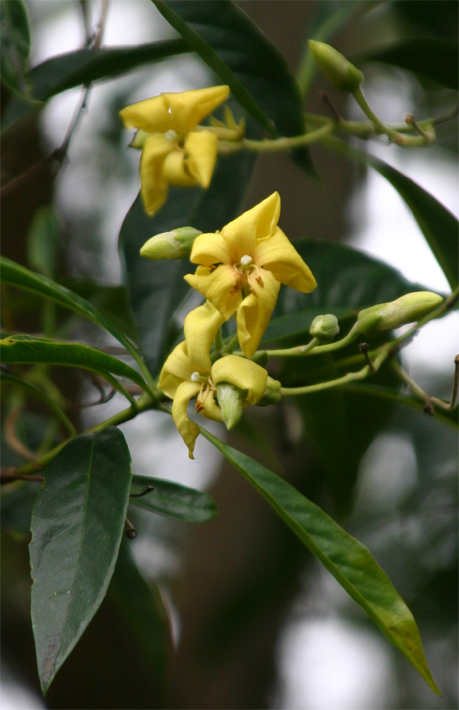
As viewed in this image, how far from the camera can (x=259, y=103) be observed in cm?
78

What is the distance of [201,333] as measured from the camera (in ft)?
1.81

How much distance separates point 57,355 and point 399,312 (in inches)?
12.7

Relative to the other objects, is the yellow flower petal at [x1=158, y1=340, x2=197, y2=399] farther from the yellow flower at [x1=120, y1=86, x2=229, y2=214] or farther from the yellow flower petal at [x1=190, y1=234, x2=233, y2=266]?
the yellow flower at [x1=120, y1=86, x2=229, y2=214]

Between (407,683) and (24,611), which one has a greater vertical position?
(24,611)

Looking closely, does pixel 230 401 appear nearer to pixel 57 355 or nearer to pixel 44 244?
pixel 57 355

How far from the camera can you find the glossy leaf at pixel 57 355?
557 millimetres

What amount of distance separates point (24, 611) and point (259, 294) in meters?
1.37

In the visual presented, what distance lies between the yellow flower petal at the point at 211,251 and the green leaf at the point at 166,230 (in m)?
0.23

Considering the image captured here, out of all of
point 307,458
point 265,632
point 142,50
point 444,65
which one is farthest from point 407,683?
point 142,50

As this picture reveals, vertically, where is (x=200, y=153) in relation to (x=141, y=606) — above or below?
above

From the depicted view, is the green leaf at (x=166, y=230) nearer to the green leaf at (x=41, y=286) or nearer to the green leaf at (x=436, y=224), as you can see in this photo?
the green leaf at (x=41, y=286)

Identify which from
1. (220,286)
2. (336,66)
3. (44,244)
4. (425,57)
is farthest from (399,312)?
(44,244)

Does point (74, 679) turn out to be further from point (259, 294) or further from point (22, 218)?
point (259, 294)

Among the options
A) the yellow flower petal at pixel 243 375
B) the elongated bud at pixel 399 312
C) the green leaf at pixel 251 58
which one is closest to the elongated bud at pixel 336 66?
the green leaf at pixel 251 58
